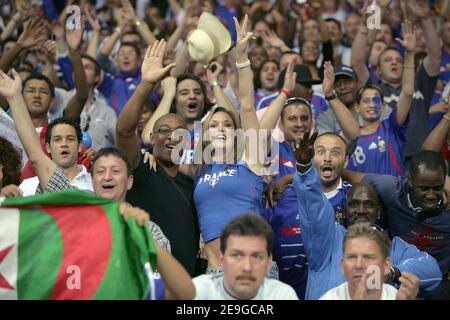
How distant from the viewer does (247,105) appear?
7.22m

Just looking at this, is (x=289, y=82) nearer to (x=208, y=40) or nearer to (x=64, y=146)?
(x=208, y=40)

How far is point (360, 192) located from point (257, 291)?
6.74 ft

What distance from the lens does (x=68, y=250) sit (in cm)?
523

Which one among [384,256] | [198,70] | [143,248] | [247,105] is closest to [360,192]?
[247,105]

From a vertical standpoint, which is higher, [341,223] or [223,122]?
[223,122]

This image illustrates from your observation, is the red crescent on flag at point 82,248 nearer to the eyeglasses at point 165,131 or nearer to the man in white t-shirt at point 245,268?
the man in white t-shirt at point 245,268

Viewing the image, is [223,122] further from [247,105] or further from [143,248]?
[143,248]

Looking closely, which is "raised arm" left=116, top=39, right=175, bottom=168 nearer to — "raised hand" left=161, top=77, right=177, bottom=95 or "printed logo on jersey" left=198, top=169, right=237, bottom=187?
"printed logo on jersey" left=198, top=169, right=237, bottom=187

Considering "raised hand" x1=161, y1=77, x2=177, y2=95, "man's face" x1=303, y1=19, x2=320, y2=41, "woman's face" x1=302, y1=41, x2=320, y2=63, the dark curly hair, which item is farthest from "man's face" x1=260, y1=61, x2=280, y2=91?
the dark curly hair

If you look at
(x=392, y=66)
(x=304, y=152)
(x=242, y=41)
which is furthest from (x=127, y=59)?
(x=304, y=152)

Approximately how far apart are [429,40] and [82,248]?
5705 millimetres

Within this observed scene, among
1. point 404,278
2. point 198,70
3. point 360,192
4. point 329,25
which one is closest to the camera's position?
point 404,278

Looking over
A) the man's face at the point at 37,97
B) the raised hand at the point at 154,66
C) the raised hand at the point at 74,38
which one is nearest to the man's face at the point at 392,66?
the raised hand at the point at 74,38

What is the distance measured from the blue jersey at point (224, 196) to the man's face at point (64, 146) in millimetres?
989
